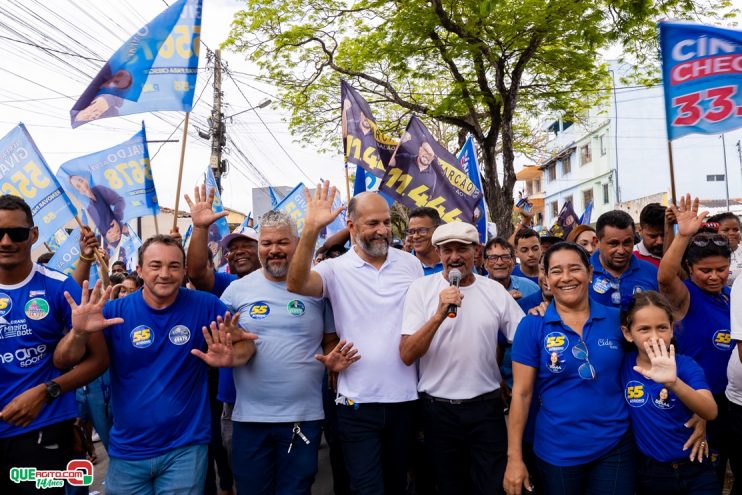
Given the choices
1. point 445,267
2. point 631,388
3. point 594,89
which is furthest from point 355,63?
point 631,388

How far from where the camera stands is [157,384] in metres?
3.17

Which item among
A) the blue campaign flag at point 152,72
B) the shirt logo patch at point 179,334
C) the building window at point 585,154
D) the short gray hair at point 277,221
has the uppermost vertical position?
the building window at point 585,154

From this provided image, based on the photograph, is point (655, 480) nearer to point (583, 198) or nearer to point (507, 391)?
point (507, 391)

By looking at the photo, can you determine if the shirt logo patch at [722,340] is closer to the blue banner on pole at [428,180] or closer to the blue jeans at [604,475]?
the blue jeans at [604,475]

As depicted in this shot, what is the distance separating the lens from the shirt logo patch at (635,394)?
286cm

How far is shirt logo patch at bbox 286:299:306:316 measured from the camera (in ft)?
11.4

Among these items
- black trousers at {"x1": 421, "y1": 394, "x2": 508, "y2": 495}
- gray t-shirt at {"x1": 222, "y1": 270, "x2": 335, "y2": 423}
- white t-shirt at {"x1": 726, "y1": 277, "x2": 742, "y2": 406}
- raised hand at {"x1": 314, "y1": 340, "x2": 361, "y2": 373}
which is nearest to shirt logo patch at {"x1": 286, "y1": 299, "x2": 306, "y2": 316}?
gray t-shirt at {"x1": 222, "y1": 270, "x2": 335, "y2": 423}

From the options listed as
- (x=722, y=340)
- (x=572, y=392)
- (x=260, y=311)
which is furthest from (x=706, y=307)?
(x=260, y=311)

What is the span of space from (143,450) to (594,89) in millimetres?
12649

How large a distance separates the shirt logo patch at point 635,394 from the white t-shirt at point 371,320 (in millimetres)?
1185

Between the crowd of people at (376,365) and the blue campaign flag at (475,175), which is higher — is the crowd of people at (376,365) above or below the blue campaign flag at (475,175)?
→ below

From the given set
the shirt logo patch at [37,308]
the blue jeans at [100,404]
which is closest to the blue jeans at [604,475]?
the shirt logo patch at [37,308]

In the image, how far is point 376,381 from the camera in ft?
11.0
